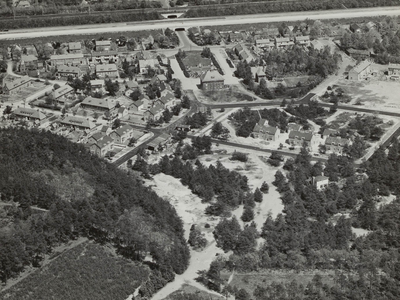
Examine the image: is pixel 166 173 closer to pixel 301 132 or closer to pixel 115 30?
pixel 301 132

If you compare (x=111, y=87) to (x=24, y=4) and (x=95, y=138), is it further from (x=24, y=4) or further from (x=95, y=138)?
(x=24, y=4)

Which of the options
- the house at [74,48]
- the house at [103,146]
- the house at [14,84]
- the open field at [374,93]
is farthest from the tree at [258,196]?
the house at [74,48]

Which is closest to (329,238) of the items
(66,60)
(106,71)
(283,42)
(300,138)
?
(300,138)

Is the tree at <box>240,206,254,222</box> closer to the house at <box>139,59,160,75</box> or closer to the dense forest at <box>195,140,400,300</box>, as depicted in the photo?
the dense forest at <box>195,140,400,300</box>

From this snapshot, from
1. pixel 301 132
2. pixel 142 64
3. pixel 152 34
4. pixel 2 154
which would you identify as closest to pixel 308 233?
pixel 301 132

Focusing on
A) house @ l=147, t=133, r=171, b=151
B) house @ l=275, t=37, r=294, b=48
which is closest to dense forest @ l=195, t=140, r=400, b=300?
house @ l=147, t=133, r=171, b=151

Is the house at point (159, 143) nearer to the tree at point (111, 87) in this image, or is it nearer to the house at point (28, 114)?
the house at point (28, 114)
